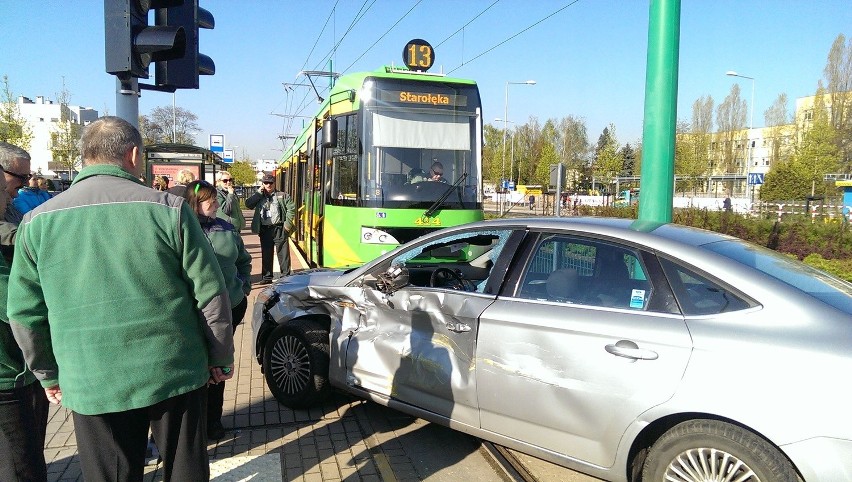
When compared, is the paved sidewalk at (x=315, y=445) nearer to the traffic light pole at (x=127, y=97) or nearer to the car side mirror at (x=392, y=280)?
the car side mirror at (x=392, y=280)

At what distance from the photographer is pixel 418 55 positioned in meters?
9.66

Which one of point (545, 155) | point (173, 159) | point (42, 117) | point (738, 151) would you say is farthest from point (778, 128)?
point (42, 117)

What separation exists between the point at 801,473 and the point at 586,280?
1416 millimetres

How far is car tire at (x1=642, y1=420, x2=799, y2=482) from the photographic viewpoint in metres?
2.70

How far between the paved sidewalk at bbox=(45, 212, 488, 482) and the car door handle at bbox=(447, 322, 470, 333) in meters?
0.93

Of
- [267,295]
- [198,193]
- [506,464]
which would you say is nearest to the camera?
[506,464]

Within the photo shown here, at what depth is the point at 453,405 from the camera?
389cm

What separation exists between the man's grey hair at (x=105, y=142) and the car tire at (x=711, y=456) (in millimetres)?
2816

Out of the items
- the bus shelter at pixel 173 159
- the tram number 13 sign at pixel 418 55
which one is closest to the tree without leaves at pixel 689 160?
the bus shelter at pixel 173 159

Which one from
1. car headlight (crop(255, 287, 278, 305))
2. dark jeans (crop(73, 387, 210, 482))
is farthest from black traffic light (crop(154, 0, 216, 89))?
dark jeans (crop(73, 387, 210, 482))

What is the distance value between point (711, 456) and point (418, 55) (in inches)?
314

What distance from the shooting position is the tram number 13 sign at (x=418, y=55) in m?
9.61

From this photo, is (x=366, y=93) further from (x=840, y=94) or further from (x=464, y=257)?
(x=840, y=94)

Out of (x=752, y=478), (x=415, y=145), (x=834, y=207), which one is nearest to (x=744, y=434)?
(x=752, y=478)
